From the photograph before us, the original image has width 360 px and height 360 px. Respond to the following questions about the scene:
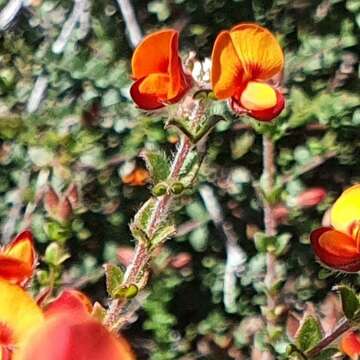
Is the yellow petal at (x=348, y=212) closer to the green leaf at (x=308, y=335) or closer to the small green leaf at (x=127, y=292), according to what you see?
the green leaf at (x=308, y=335)

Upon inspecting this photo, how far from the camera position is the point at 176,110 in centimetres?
103

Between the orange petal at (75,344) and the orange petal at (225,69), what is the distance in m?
0.50

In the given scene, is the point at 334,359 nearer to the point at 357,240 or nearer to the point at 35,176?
the point at 357,240

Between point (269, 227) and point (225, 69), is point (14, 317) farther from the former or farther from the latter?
point (269, 227)

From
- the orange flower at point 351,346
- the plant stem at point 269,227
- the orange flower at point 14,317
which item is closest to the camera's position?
the orange flower at point 14,317

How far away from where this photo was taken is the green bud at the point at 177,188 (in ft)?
3.14

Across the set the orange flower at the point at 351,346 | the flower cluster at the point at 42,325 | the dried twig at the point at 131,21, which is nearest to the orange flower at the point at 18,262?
the flower cluster at the point at 42,325

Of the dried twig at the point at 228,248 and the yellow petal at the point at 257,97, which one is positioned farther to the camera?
the dried twig at the point at 228,248

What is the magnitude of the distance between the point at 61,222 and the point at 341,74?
630mm

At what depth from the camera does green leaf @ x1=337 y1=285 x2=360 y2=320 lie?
0.98 m

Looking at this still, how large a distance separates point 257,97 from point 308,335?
0.24 meters

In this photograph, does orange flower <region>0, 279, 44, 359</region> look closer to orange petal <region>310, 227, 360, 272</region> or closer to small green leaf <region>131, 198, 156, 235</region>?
small green leaf <region>131, 198, 156, 235</region>

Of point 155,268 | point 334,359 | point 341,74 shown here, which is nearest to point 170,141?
point 155,268

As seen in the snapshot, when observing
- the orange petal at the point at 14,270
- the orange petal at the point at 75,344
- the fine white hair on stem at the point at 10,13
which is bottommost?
the fine white hair on stem at the point at 10,13
